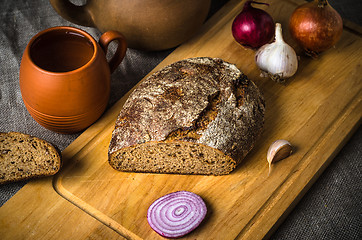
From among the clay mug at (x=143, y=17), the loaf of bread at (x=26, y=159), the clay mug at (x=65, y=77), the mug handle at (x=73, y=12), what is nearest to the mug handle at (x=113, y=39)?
the clay mug at (x=65, y=77)

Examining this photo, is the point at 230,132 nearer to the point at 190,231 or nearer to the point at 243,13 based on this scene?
the point at 190,231

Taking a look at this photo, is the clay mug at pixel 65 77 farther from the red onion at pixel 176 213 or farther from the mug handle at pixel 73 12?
the red onion at pixel 176 213

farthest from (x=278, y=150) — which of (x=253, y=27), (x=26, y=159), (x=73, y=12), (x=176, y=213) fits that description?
(x=73, y=12)

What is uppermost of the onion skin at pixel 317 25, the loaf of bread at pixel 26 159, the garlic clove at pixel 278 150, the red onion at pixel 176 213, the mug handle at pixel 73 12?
the onion skin at pixel 317 25

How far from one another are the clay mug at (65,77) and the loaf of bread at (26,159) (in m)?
0.17

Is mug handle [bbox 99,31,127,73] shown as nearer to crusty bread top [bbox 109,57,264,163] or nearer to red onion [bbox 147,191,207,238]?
crusty bread top [bbox 109,57,264,163]

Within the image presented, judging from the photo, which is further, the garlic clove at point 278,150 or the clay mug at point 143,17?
the clay mug at point 143,17

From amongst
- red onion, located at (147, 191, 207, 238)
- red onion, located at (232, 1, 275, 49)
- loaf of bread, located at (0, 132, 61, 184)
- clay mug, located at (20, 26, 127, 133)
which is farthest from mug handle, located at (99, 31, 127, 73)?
red onion, located at (147, 191, 207, 238)

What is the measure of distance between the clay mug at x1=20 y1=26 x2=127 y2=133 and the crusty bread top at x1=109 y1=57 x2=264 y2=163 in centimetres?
18

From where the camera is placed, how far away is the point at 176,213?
1.90 m

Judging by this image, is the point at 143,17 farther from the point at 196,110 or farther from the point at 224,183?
the point at 224,183

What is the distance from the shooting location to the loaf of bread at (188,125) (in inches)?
76.0

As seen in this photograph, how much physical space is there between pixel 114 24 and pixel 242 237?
51.9 inches

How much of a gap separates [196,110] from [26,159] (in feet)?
2.74
